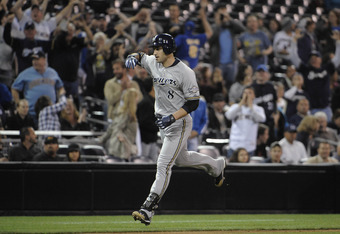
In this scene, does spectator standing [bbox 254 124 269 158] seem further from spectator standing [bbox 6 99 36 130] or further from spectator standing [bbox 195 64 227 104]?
spectator standing [bbox 6 99 36 130]

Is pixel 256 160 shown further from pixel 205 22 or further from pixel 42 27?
pixel 42 27

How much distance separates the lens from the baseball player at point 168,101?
789 cm

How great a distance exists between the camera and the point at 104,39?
14.3 m

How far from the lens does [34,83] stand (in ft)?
40.7

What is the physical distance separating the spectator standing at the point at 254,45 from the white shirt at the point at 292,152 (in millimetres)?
3783

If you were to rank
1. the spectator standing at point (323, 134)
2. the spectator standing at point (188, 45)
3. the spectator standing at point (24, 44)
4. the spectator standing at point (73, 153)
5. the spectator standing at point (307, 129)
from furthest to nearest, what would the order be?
the spectator standing at point (188, 45), the spectator standing at point (323, 134), the spectator standing at point (307, 129), the spectator standing at point (24, 44), the spectator standing at point (73, 153)

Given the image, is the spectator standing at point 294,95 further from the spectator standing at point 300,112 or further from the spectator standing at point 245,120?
the spectator standing at point 245,120

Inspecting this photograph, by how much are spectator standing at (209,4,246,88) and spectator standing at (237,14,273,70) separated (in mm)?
393

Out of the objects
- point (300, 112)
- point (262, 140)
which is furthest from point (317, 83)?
point (262, 140)

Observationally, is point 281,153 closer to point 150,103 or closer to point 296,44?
point 150,103

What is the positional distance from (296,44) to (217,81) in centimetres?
327

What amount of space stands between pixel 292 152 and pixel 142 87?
10.2 feet

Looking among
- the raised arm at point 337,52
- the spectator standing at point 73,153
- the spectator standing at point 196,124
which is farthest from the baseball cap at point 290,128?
the raised arm at point 337,52

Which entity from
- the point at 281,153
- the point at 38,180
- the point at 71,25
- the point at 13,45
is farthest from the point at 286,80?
the point at 38,180
